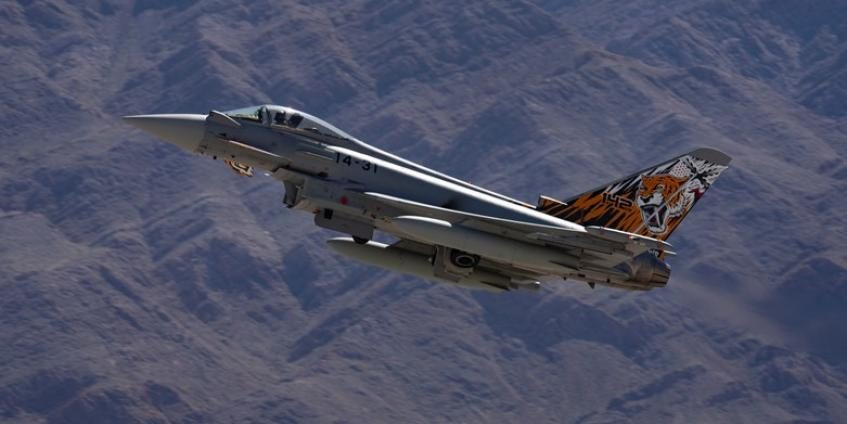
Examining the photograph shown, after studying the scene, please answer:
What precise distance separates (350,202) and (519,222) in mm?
4952

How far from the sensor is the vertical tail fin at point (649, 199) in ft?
181

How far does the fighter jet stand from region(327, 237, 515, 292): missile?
84 centimetres

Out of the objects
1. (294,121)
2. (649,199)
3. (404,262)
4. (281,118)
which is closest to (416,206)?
(404,262)

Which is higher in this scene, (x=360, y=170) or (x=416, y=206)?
(x=360, y=170)

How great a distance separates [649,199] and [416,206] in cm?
801

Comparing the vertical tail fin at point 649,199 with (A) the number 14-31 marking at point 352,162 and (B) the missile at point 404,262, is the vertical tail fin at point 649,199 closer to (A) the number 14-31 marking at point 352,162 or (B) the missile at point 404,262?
(B) the missile at point 404,262

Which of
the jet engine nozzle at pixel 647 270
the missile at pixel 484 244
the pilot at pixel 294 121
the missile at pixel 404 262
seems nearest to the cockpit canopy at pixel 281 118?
the pilot at pixel 294 121

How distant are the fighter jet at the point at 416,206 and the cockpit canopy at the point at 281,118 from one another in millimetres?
30

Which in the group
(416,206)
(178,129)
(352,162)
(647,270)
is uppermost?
(352,162)

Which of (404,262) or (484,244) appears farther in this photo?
(404,262)

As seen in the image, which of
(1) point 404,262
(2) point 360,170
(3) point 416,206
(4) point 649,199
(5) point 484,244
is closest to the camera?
(5) point 484,244

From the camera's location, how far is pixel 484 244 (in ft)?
171

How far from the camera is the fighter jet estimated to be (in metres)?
52.3

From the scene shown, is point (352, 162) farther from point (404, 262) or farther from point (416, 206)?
point (404, 262)
